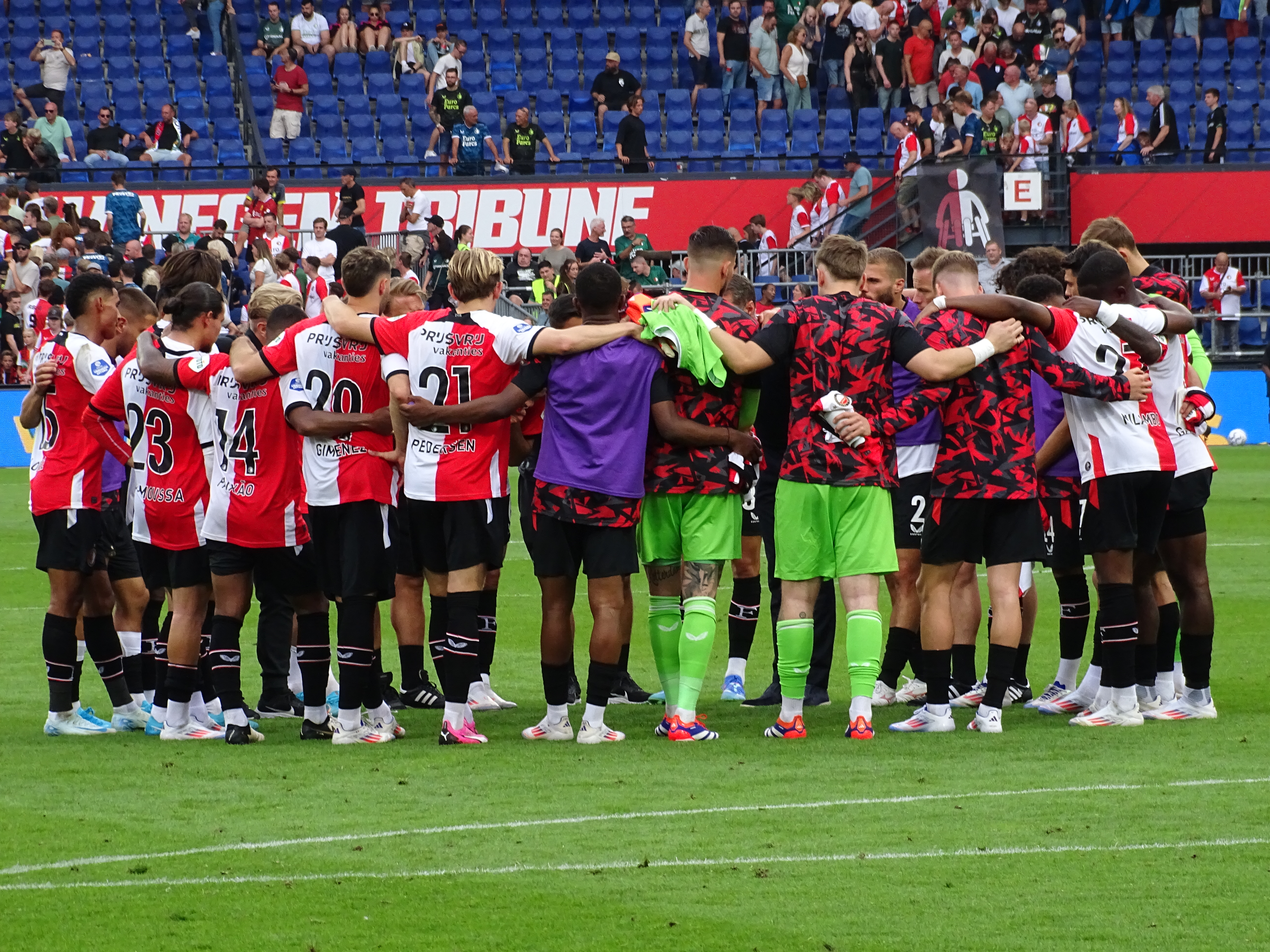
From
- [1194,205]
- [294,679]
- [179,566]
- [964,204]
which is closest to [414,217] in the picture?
[964,204]

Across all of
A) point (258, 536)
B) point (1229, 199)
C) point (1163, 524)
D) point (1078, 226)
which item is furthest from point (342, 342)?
point (1229, 199)

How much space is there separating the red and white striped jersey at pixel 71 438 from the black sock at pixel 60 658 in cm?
54

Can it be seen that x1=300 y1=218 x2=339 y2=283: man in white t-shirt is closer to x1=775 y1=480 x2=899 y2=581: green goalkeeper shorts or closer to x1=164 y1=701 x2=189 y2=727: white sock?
x1=164 y1=701 x2=189 y2=727: white sock

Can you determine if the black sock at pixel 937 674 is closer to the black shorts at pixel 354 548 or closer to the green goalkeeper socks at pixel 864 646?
the green goalkeeper socks at pixel 864 646

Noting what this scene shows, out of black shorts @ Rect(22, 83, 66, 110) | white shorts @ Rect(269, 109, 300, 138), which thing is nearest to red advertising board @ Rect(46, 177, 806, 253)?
white shorts @ Rect(269, 109, 300, 138)

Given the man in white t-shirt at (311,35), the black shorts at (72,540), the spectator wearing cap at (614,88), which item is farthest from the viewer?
the man in white t-shirt at (311,35)

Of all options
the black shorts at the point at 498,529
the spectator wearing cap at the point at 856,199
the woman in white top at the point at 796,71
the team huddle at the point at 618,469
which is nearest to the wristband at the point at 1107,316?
the team huddle at the point at 618,469

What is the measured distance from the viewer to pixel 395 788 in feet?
22.7

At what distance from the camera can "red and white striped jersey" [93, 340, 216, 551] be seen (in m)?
8.16

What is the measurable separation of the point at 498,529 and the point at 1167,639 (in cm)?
333

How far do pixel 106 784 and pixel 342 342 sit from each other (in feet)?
6.99

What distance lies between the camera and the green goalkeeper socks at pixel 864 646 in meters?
7.79

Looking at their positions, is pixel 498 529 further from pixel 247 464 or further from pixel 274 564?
pixel 247 464

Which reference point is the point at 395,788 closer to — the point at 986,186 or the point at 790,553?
the point at 790,553
